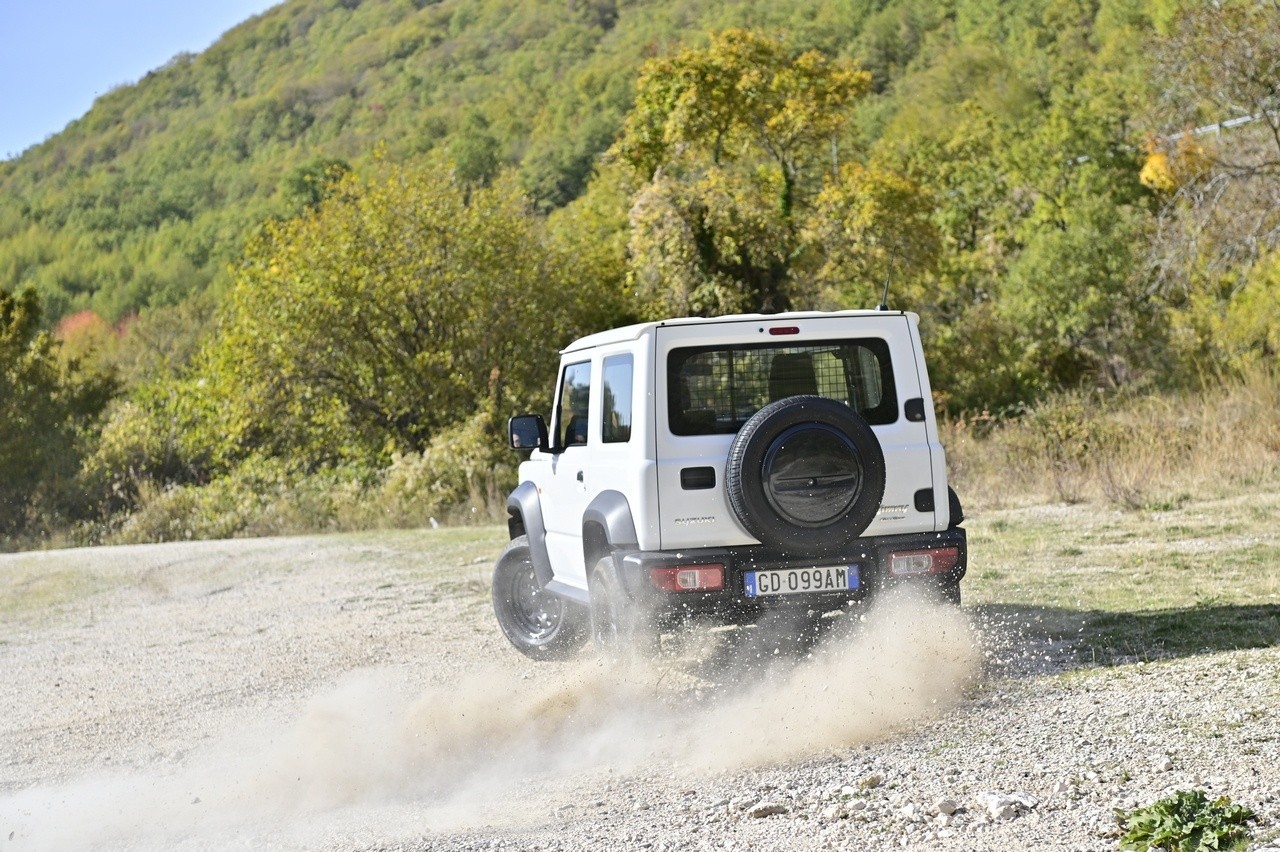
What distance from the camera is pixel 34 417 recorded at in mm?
31266

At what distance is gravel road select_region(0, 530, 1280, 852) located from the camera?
202 inches

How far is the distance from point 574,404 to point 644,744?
7.97 feet

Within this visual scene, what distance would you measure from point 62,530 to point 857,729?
2493 cm

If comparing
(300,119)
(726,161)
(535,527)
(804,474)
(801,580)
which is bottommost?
(801,580)

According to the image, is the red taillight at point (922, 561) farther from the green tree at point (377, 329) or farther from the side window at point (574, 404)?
the green tree at point (377, 329)

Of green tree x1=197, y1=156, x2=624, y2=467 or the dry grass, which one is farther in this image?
green tree x1=197, y1=156, x2=624, y2=467

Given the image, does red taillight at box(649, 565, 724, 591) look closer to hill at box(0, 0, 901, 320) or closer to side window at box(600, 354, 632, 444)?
side window at box(600, 354, 632, 444)

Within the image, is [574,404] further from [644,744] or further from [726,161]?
[726,161]

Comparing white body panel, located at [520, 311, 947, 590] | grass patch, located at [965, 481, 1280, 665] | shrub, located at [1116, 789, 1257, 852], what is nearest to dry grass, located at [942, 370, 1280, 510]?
grass patch, located at [965, 481, 1280, 665]

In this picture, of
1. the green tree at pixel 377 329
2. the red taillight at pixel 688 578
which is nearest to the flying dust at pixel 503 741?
the red taillight at pixel 688 578

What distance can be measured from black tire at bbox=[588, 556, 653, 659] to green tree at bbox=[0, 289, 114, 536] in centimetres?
2401

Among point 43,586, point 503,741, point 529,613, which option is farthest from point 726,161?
point 503,741

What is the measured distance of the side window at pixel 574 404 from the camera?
320 inches

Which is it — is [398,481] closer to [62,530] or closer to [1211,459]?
[62,530]
